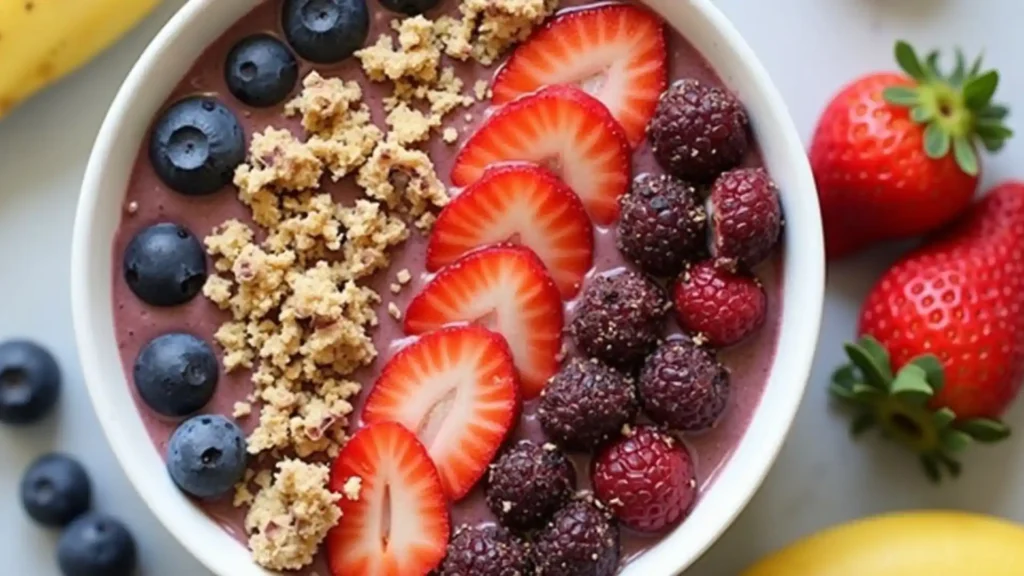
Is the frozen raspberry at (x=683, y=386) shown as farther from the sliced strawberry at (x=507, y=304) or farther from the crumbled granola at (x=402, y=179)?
the crumbled granola at (x=402, y=179)

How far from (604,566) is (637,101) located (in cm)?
48

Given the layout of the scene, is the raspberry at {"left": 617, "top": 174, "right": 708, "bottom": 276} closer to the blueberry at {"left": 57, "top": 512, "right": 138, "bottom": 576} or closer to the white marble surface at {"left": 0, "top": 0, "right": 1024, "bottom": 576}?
the white marble surface at {"left": 0, "top": 0, "right": 1024, "bottom": 576}

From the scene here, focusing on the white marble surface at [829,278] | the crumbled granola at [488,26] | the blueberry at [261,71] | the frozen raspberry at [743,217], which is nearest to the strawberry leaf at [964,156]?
the white marble surface at [829,278]

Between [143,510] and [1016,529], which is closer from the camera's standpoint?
[1016,529]

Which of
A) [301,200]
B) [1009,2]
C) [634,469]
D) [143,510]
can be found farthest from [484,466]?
[1009,2]

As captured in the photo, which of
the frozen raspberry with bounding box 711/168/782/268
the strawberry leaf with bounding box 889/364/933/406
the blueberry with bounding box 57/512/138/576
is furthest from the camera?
the blueberry with bounding box 57/512/138/576

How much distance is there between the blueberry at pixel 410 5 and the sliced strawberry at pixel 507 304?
263mm

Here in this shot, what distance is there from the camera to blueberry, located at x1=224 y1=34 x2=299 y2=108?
158cm

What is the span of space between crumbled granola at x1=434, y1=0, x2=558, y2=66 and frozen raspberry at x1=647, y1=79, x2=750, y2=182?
0.16 metres

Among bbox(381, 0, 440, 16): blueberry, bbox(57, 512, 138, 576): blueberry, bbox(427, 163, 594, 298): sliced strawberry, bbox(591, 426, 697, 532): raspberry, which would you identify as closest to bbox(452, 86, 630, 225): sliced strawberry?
bbox(427, 163, 594, 298): sliced strawberry

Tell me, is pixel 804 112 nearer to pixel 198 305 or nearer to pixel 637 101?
pixel 637 101

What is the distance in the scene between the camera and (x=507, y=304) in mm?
1571

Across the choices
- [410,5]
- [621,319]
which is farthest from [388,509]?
[410,5]

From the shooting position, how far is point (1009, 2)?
5.93 feet
